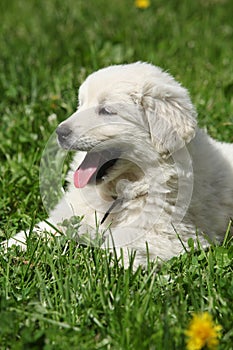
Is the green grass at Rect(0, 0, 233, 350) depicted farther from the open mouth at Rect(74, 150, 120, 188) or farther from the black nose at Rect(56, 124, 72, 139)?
the black nose at Rect(56, 124, 72, 139)

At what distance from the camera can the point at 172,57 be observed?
19.4 ft

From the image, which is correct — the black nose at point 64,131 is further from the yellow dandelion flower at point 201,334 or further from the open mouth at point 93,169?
the yellow dandelion flower at point 201,334

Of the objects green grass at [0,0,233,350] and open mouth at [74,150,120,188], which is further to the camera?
open mouth at [74,150,120,188]

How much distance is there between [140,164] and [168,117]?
0.26m

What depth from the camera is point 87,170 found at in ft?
11.0

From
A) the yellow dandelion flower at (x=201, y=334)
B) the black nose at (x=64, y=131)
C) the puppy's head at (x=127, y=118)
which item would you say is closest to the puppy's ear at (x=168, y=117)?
the puppy's head at (x=127, y=118)

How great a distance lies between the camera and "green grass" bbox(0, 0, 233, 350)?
257 cm

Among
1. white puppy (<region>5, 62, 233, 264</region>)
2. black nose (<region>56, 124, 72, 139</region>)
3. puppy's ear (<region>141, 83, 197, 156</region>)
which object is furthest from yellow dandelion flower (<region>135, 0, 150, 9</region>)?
black nose (<region>56, 124, 72, 139</region>)

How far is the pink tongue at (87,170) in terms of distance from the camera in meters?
3.33

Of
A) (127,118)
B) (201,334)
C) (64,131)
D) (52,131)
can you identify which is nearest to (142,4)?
(52,131)

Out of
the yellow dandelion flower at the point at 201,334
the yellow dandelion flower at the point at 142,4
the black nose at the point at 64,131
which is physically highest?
the black nose at the point at 64,131

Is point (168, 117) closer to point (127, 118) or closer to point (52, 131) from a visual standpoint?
point (127, 118)

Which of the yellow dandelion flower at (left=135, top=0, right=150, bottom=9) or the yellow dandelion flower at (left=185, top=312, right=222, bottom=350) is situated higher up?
the yellow dandelion flower at (left=185, top=312, right=222, bottom=350)

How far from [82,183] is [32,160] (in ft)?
3.71
